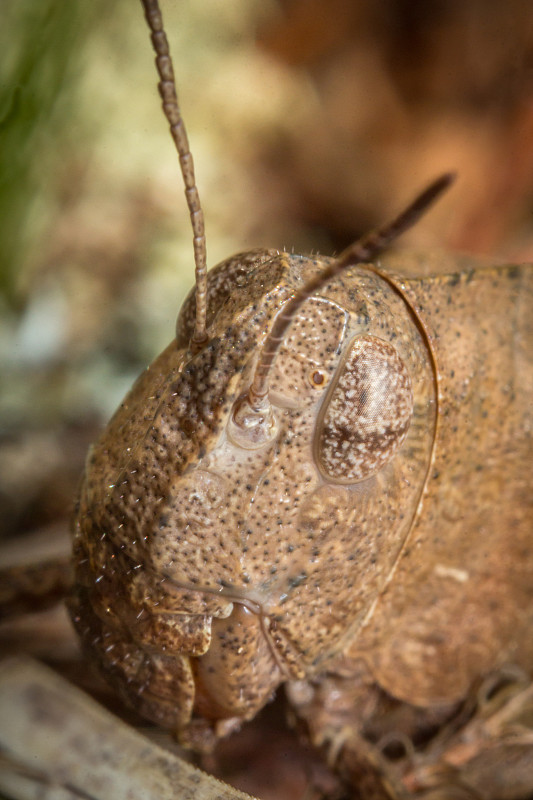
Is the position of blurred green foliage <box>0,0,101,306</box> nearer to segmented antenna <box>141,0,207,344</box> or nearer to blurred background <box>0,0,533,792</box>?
blurred background <box>0,0,533,792</box>

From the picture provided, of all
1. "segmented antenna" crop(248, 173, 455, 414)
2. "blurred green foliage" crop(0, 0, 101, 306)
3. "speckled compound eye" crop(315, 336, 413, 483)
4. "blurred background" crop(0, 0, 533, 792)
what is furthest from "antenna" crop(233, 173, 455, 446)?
"blurred green foliage" crop(0, 0, 101, 306)

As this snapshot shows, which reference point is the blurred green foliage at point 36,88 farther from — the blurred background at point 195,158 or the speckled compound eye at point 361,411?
the speckled compound eye at point 361,411

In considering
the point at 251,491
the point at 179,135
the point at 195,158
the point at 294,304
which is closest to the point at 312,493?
the point at 251,491

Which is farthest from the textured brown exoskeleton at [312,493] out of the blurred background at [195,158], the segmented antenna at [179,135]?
the blurred background at [195,158]

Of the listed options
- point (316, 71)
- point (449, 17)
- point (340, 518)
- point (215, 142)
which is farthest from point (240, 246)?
point (340, 518)

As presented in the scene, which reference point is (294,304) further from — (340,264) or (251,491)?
(251,491)

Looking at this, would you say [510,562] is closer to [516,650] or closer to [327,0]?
[516,650]

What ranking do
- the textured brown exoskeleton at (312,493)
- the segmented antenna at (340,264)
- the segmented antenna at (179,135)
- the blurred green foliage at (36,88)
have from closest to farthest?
the segmented antenna at (340,264) → the segmented antenna at (179,135) → the textured brown exoskeleton at (312,493) → the blurred green foliage at (36,88)

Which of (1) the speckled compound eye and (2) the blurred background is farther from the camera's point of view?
(2) the blurred background
